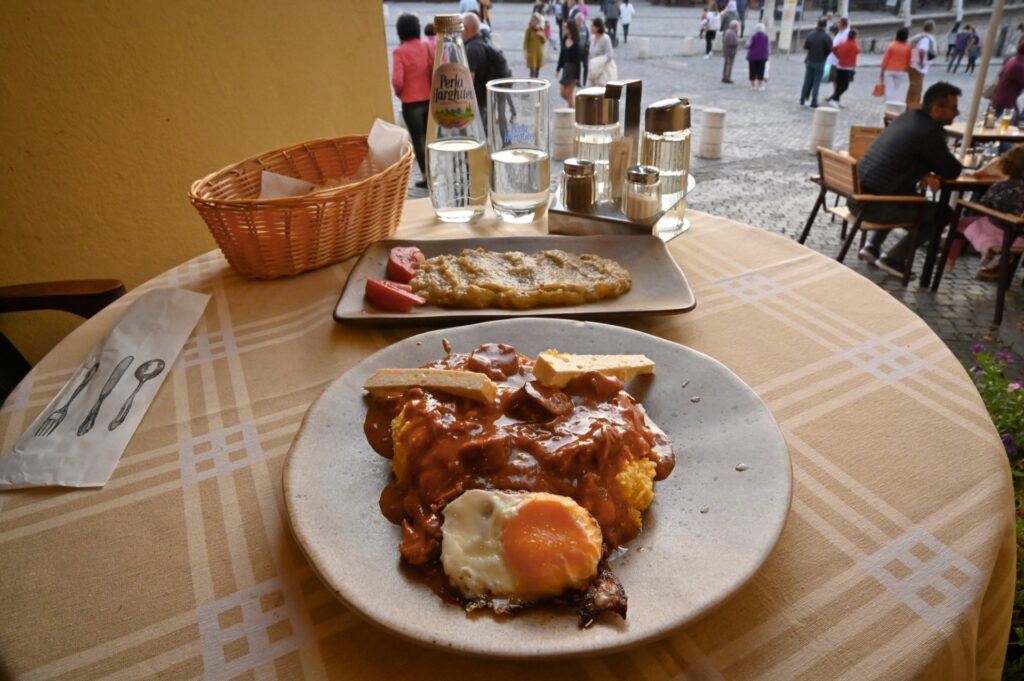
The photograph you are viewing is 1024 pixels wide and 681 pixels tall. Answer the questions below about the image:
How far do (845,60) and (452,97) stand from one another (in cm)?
1156

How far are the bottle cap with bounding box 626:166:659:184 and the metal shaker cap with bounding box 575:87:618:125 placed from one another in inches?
8.8

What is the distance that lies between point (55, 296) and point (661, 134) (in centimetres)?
180

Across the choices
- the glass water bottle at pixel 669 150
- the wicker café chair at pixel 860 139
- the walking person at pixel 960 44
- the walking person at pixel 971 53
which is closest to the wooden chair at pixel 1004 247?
the wicker café chair at pixel 860 139

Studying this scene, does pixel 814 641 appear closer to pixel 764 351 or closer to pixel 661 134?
pixel 764 351

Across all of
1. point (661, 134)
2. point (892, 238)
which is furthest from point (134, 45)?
point (892, 238)

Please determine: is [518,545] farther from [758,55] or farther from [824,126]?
[758,55]

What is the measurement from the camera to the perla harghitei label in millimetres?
1937

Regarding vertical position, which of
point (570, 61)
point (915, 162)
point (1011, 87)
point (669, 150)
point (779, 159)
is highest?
point (669, 150)

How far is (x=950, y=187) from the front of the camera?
441 centimetres

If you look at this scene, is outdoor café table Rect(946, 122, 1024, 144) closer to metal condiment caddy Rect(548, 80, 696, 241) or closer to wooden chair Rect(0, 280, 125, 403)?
metal condiment caddy Rect(548, 80, 696, 241)

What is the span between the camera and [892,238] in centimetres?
557

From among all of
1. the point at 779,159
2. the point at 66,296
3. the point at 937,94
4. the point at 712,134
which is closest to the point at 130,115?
the point at 66,296

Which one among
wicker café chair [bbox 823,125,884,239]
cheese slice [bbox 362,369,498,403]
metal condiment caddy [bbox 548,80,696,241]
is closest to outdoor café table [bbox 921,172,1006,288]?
wicker café chair [bbox 823,125,884,239]

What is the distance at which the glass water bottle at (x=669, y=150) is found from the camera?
5.74 feet
